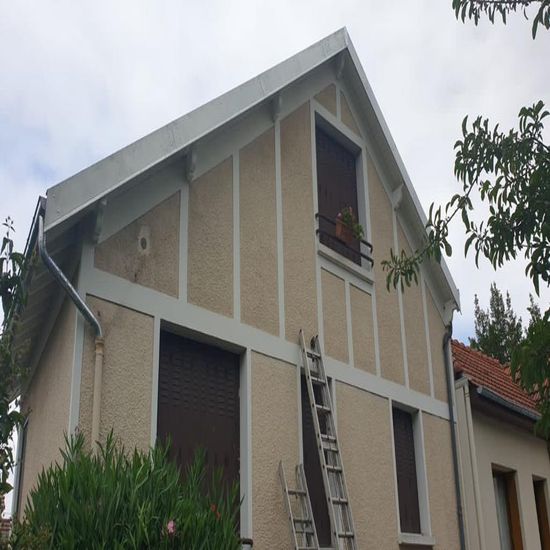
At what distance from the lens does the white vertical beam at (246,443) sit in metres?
7.44

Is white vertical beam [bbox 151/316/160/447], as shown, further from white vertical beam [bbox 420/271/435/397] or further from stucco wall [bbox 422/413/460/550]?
white vertical beam [bbox 420/271/435/397]

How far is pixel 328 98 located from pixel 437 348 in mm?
3884

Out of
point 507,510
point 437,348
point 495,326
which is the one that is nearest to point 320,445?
point 437,348

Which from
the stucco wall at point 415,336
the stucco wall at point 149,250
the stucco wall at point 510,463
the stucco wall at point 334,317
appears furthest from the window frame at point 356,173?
the stucco wall at point 510,463

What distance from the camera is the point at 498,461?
1274 centimetres

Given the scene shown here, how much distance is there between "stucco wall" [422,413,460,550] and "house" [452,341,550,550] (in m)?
0.30

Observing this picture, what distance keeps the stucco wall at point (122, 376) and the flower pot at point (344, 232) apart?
149 inches

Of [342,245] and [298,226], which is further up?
[342,245]

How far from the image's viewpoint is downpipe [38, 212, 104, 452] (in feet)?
19.5

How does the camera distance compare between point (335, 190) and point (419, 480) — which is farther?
point (419, 480)

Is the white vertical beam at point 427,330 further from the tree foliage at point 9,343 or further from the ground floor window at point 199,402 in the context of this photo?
the tree foliage at point 9,343

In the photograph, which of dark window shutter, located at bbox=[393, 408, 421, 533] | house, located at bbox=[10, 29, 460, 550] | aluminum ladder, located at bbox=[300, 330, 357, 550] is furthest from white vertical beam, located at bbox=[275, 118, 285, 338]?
dark window shutter, located at bbox=[393, 408, 421, 533]

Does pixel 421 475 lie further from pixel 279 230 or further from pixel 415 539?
pixel 279 230

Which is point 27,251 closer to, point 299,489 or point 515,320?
point 299,489
